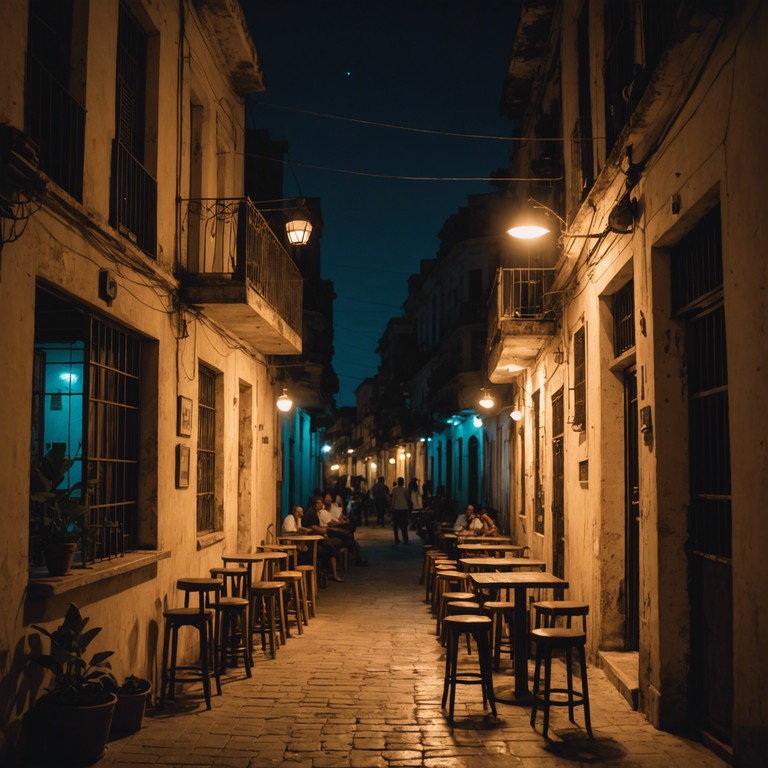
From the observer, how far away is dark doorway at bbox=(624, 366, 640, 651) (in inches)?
365

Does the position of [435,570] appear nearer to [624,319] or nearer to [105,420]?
[624,319]

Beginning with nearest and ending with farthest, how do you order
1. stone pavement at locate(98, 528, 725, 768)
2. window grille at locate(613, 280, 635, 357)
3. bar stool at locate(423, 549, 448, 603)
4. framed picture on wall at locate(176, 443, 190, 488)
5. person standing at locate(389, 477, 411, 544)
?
stone pavement at locate(98, 528, 725, 768) < window grille at locate(613, 280, 635, 357) < framed picture on wall at locate(176, 443, 190, 488) < bar stool at locate(423, 549, 448, 603) < person standing at locate(389, 477, 411, 544)

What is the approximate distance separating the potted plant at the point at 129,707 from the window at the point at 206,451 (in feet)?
14.6

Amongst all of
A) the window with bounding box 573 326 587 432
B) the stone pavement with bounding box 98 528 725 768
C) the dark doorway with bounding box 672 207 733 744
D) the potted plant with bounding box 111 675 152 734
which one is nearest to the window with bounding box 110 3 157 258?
the potted plant with bounding box 111 675 152 734

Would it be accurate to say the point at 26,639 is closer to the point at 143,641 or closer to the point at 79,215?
the point at 143,641

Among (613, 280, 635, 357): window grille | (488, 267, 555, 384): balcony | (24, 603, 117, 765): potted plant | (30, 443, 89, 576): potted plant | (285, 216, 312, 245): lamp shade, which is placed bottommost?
(24, 603, 117, 765): potted plant

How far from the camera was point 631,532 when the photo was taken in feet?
30.5

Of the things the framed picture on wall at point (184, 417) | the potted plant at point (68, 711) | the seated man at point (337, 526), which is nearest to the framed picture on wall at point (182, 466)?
the framed picture on wall at point (184, 417)

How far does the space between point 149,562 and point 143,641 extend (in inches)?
30.1

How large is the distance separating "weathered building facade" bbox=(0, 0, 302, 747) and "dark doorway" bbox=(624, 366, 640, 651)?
4.74 meters

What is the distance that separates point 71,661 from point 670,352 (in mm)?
5227

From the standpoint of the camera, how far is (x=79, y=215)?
6.80 metres

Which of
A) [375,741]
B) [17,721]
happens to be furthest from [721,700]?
[17,721]

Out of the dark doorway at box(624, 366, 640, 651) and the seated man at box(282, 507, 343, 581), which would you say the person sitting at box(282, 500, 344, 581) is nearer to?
the seated man at box(282, 507, 343, 581)
